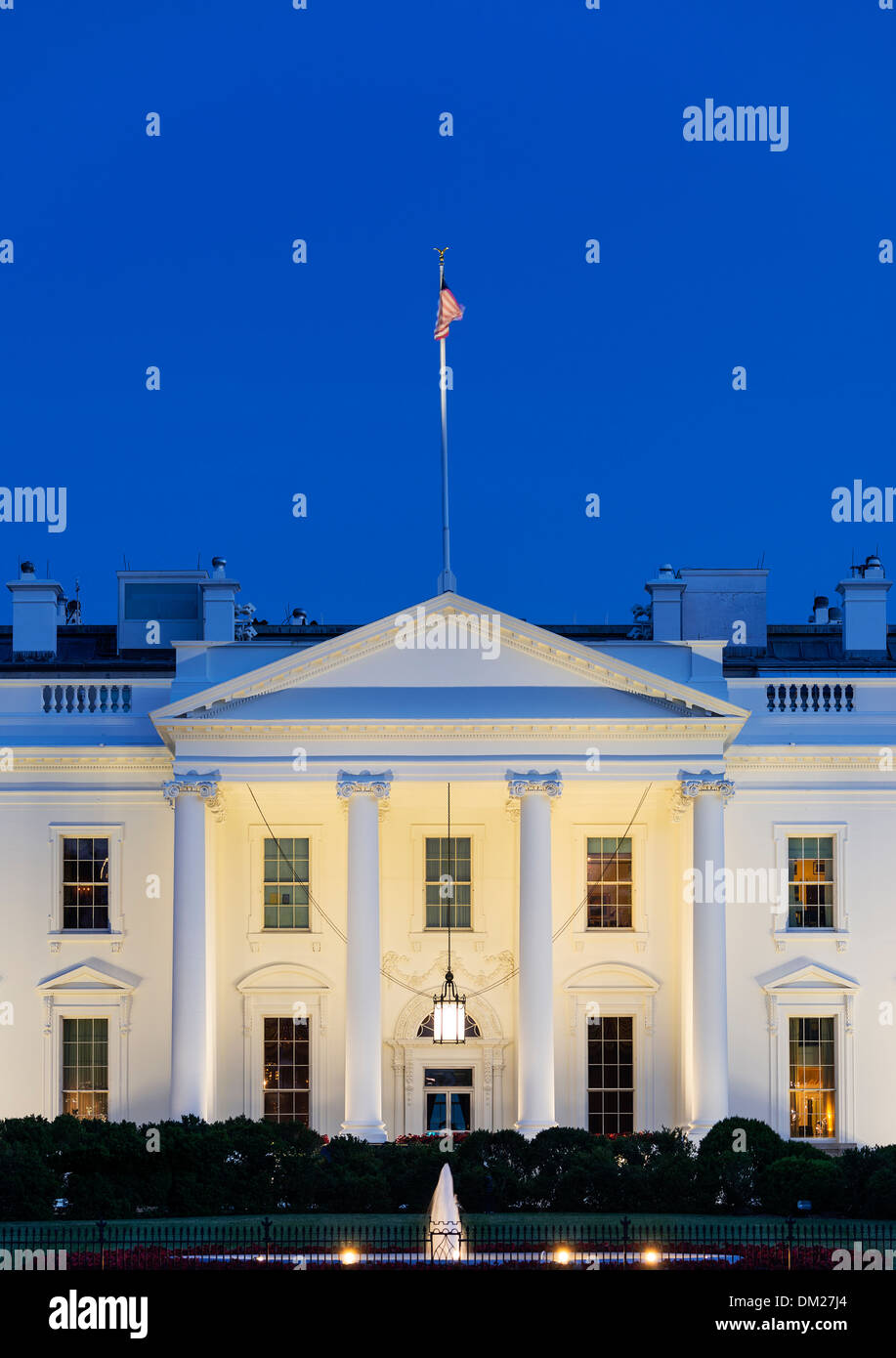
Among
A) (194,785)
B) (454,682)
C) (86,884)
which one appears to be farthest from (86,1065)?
(454,682)

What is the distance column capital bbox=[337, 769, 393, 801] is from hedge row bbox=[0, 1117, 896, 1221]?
751cm

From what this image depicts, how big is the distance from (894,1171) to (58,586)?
25916 mm

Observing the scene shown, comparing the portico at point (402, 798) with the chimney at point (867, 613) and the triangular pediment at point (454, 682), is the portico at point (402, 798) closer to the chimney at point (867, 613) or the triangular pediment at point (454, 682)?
the triangular pediment at point (454, 682)

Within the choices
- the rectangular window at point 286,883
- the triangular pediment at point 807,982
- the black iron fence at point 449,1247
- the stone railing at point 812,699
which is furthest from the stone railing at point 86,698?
the triangular pediment at point 807,982

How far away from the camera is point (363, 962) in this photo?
3959cm

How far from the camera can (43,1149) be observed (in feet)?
113

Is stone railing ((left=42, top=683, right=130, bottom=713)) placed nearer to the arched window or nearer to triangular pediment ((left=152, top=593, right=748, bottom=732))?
triangular pediment ((left=152, top=593, right=748, bottom=732))

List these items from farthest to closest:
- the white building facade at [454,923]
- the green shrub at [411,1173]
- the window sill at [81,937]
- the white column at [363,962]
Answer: the window sill at [81,937] → the white building facade at [454,923] → the white column at [363,962] → the green shrub at [411,1173]

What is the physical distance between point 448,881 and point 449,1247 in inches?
704

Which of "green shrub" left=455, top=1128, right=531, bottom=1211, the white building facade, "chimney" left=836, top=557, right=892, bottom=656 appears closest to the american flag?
the white building facade

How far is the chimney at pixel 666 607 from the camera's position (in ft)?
160

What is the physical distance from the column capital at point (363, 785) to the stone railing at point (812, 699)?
926cm

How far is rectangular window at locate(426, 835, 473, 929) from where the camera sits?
143 ft
